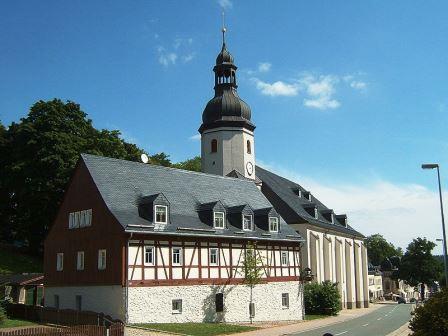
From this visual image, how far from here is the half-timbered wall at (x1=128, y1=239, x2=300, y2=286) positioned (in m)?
33.2

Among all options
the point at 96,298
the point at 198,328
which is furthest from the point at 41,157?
the point at 198,328

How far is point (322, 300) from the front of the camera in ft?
160

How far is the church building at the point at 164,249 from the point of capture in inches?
1309

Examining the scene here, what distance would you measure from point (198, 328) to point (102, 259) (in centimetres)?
724

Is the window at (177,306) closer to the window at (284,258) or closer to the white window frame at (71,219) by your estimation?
the white window frame at (71,219)

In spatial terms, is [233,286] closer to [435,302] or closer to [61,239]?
[61,239]

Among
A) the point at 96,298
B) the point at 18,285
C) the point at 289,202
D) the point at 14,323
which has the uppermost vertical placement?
Answer: the point at 289,202

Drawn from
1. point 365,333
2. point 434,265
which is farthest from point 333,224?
point 434,265

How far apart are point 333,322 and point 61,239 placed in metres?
20.6

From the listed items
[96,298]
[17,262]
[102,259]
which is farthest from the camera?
[17,262]

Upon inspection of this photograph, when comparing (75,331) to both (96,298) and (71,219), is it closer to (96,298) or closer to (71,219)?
(96,298)

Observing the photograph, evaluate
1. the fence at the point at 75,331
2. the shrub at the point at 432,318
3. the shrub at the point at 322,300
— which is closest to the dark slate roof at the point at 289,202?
the shrub at the point at 322,300

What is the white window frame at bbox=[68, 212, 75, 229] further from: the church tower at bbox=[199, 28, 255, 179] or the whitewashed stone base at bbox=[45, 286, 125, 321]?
the church tower at bbox=[199, 28, 255, 179]

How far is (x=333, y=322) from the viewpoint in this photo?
4181cm
